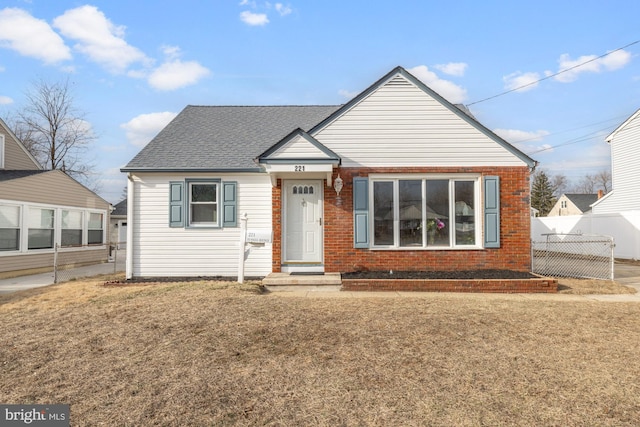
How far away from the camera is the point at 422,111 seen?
9766 mm

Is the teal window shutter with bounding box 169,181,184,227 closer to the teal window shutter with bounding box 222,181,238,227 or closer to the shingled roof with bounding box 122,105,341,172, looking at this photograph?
the shingled roof with bounding box 122,105,341,172

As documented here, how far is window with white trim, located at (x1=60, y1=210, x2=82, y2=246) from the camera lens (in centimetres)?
1482

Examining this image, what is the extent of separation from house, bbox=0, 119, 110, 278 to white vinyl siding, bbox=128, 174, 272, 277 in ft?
10.8

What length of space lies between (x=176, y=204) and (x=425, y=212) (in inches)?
253

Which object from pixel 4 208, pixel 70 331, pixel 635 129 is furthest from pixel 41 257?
pixel 635 129

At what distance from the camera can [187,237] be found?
33.3 feet

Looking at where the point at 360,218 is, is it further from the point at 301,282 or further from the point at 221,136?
the point at 221,136

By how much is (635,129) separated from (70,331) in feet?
80.2

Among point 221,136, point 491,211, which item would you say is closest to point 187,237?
point 221,136

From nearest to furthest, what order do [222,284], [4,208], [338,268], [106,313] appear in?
1. [106,313]
2. [222,284]
3. [338,268]
4. [4,208]

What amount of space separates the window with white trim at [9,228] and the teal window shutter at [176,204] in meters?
6.45

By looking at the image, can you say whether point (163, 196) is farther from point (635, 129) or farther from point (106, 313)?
point (635, 129)

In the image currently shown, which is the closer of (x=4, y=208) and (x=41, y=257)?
(x=4, y=208)

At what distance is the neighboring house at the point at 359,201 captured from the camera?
9.57m
